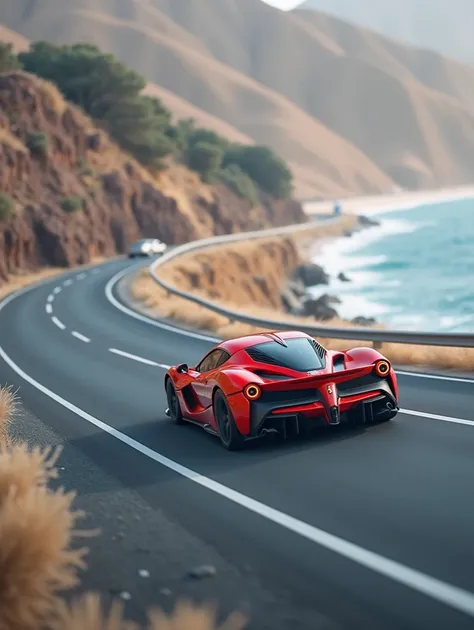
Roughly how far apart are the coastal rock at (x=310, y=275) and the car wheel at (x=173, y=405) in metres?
54.5

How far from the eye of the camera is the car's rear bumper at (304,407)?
8.98 m

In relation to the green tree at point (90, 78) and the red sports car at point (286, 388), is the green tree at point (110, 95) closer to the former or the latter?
the green tree at point (90, 78)

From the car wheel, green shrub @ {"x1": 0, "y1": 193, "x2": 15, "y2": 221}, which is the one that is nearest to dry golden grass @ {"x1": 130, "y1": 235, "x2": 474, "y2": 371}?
the car wheel

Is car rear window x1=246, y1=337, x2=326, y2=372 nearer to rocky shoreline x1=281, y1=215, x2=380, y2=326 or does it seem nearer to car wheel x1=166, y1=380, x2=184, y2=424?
car wheel x1=166, y1=380, x2=184, y2=424

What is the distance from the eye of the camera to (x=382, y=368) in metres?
9.66

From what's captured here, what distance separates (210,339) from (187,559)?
16.2 m

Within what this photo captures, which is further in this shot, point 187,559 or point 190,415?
point 190,415

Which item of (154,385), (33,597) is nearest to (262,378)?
(33,597)

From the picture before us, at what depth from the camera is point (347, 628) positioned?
15.9ft

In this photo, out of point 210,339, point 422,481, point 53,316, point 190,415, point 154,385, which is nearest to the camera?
point 422,481

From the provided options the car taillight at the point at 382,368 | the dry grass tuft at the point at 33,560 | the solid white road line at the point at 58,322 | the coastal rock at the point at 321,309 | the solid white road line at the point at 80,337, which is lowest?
the coastal rock at the point at 321,309

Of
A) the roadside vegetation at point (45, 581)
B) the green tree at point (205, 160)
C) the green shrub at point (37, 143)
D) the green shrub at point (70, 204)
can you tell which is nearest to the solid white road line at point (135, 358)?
the roadside vegetation at point (45, 581)

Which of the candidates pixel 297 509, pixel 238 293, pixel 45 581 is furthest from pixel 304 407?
pixel 238 293

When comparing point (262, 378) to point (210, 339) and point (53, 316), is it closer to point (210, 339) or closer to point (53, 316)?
point (210, 339)
